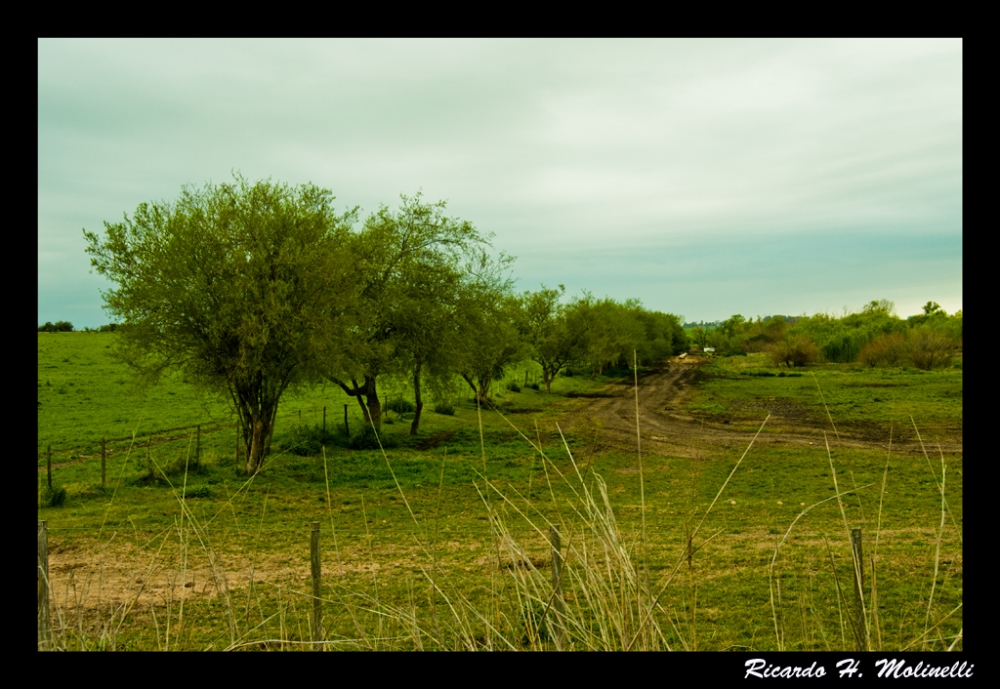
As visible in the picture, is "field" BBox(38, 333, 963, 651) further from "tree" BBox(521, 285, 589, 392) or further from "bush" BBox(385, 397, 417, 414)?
"tree" BBox(521, 285, 589, 392)

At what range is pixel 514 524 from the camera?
11820 millimetres

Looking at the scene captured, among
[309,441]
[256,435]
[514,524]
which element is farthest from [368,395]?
[514,524]

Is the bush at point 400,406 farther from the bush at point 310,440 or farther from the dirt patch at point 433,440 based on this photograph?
the bush at point 310,440

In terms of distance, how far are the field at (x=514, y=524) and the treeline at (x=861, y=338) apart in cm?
1233

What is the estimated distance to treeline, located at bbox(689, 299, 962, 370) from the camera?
2178 inches

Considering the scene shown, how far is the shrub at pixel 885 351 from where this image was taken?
58031 mm

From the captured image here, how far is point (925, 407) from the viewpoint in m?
34.7

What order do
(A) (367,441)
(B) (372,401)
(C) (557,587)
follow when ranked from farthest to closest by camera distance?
1. (B) (372,401)
2. (A) (367,441)
3. (C) (557,587)

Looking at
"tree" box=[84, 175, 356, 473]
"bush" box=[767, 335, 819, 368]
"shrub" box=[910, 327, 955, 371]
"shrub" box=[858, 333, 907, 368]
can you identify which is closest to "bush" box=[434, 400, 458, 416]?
"tree" box=[84, 175, 356, 473]

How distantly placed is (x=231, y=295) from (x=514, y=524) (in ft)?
40.6

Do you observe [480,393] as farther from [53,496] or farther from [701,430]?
[701,430]
